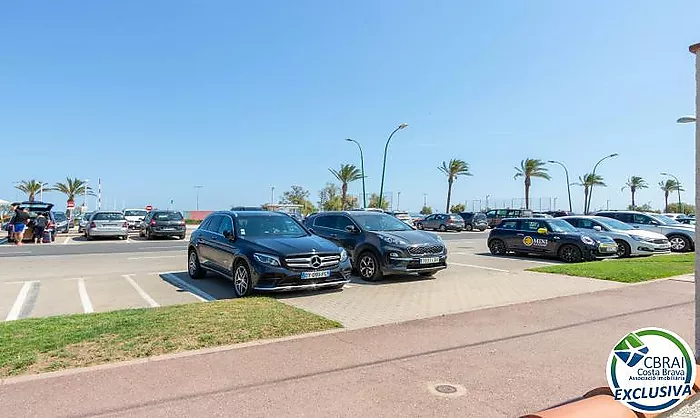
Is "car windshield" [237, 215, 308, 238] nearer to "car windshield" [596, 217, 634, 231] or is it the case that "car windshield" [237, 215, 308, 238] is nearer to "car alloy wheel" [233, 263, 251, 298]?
"car alloy wheel" [233, 263, 251, 298]

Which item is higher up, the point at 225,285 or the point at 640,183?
the point at 640,183

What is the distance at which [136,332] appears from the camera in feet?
A: 19.7

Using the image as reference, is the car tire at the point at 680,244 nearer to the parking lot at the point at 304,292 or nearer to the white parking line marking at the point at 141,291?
the parking lot at the point at 304,292

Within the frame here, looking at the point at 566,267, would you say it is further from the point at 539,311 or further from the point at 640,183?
the point at 640,183

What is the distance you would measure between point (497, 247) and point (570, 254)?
300 cm

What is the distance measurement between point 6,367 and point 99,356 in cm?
81

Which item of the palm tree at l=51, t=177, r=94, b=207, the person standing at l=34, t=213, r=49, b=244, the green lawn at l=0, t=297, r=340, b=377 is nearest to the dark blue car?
the green lawn at l=0, t=297, r=340, b=377

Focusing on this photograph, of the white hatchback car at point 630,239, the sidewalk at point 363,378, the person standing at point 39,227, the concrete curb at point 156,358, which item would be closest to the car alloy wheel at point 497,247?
the white hatchback car at point 630,239

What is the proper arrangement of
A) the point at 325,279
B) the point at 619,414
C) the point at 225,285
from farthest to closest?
the point at 225,285 → the point at 325,279 → the point at 619,414

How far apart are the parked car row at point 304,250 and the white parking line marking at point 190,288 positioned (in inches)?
17.6

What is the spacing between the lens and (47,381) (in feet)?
14.8

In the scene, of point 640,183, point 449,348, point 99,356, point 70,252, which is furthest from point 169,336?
point 640,183

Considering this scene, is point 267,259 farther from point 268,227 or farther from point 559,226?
point 559,226

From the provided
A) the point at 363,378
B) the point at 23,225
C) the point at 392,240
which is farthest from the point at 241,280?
the point at 23,225
